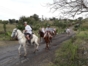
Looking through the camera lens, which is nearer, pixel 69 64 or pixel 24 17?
pixel 69 64

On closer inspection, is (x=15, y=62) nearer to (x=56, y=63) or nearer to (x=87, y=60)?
(x=56, y=63)

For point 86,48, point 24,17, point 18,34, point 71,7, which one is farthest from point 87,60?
point 24,17

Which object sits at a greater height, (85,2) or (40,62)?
(85,2)

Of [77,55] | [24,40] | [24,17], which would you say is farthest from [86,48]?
[24,17]

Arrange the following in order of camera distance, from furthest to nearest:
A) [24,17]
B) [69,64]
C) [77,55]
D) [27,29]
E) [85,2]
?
[24,17]
[27,29]
[85,2]
[77,55]
[69,64]

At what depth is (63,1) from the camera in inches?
657

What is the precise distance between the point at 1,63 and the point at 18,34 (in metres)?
3.04

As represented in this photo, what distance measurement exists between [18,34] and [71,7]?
4570 millimetres

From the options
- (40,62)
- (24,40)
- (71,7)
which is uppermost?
(71,7)

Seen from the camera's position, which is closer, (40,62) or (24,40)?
(40,62)

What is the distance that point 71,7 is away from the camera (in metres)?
16.6

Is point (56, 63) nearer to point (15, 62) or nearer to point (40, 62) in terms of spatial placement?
point (40, 62)

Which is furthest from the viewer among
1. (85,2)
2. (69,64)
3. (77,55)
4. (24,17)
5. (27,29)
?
(24,17)

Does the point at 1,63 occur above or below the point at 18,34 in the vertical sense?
below
